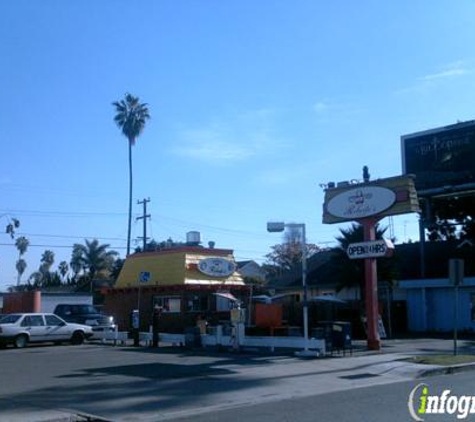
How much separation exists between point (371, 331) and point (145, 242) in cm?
4381

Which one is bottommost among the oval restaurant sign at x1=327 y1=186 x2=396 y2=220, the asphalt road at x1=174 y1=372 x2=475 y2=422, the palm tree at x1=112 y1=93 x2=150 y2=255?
the asphalt road at x1=174 y1=372 x2=475 y2=422

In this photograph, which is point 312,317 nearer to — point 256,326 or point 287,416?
point 256,326

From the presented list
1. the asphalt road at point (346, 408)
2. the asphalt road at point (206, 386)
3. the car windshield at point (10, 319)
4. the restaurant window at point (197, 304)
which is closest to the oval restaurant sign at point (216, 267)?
the restaurant window at point (197, 304)

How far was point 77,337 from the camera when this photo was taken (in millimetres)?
31609

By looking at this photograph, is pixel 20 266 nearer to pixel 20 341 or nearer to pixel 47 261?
pixel 47 261

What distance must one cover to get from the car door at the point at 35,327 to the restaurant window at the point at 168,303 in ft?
28.1

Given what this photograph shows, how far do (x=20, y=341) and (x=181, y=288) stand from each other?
9585 mm

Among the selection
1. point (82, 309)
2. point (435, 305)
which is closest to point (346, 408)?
point (82, 309)

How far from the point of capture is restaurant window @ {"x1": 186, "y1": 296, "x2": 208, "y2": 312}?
3747cm

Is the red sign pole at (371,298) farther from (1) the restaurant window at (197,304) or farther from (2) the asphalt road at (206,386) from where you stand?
(1) the restaurant window at (197,304)

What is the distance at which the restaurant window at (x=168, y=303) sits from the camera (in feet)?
124

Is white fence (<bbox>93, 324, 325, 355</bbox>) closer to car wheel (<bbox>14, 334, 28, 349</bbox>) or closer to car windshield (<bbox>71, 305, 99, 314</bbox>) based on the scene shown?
car wheel (<bbox>14, 334, 28, 349</bbox>)

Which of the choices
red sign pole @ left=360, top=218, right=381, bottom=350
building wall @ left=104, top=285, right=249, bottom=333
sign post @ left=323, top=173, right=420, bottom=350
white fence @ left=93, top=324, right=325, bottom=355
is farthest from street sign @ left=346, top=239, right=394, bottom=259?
building wall @ left=104, top=285, right=249, bottom=333

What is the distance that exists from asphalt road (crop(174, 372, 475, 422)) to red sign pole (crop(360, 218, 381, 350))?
371 inches
